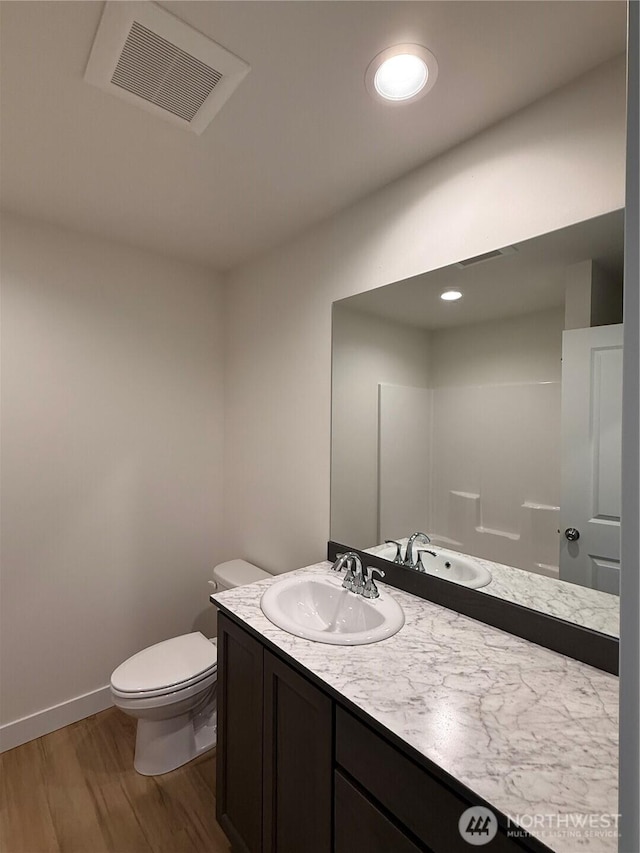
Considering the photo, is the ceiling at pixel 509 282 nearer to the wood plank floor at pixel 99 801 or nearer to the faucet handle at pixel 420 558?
the faucet handle at pixel 420 558

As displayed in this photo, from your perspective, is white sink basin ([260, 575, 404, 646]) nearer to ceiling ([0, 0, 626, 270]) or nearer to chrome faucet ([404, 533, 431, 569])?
chrome faucet ([404, 533, 431, 569])

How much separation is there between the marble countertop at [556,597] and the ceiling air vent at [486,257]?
996 millimetres

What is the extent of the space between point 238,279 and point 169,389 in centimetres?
79

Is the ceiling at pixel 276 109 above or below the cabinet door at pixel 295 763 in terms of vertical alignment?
above

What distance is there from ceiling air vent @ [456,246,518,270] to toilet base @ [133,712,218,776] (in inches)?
86.7

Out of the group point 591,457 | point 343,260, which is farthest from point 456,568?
point 343,260

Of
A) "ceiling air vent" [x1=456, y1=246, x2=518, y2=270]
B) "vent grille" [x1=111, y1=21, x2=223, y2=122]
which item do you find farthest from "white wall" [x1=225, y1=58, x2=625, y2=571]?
"vent grille" [x1=111, y1=21, x2=223, y2=122]

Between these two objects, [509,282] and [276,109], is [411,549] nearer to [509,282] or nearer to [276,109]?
[509,282]

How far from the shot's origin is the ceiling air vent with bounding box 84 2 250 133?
3.36ft

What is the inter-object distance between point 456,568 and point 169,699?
1.27 meters

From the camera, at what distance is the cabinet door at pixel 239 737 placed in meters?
1.29

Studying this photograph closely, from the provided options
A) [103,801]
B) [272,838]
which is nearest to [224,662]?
[272,838]

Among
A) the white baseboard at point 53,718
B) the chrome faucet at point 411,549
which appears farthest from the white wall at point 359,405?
the white baseboard at point 53,718

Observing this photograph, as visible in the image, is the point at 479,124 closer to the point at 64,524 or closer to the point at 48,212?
the point at 48,212
